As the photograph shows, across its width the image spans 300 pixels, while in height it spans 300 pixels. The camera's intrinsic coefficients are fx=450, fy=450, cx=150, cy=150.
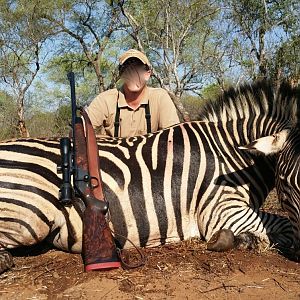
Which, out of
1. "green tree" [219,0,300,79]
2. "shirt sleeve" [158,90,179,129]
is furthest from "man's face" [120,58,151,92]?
"green tree" [219,0,300,79]

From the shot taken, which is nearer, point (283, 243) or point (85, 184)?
point (85, 184)

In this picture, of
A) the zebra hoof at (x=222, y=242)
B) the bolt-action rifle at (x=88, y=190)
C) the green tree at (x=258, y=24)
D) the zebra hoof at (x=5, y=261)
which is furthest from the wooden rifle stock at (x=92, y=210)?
the green tree at (x=258, y=24)

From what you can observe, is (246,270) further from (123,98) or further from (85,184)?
(123,98)

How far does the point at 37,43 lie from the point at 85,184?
19.0 metres

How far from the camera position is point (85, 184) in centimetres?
306

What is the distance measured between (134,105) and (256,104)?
1.29 metres

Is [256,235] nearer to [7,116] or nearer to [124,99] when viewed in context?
[124,99]

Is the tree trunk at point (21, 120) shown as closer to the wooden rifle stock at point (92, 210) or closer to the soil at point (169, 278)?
the wooden rifle stock at point (92, 210)

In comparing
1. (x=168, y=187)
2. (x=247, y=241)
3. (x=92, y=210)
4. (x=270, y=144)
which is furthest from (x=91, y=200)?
(x=270, y=144)

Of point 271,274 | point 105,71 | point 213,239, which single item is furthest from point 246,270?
point 105,71

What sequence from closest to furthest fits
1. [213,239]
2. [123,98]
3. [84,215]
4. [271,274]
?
[271,274]
[84,215]
[213,239]
[123,98]

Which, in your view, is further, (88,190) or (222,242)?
(222,242)

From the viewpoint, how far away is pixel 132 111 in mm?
4539

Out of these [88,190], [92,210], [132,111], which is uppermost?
[132,111]
